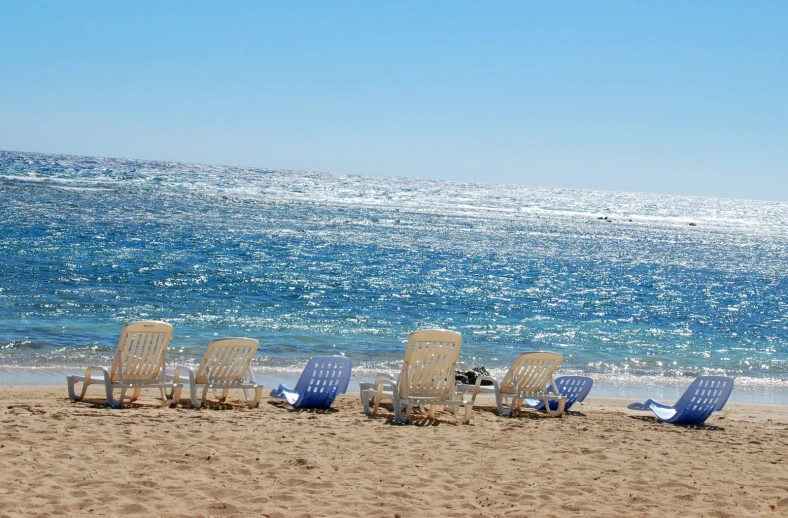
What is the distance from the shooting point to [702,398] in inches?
379

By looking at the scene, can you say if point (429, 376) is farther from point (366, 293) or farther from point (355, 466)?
point (366, 293)

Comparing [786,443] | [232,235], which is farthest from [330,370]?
[232,235]

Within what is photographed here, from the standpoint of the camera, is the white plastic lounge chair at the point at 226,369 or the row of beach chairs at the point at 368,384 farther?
the white plastic lounge chair at the point at 226,369

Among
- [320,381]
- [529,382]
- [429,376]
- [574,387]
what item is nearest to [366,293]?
[574,387]

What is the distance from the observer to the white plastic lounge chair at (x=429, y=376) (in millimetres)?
8641

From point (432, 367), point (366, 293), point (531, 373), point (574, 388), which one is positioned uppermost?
point (432, 367)

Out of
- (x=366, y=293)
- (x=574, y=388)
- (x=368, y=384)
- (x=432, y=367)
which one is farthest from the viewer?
(x=366, y=293)

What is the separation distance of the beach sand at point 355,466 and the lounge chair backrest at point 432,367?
43cm

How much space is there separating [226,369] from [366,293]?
1569cm

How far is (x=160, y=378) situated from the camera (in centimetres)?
882

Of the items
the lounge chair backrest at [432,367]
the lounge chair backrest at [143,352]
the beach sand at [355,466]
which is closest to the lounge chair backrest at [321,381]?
the beach sand at [355,466]

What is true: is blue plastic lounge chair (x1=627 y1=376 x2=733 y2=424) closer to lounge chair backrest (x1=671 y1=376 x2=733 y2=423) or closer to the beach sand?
lounge chair backrest (x1=671 y1=376 x2=733 y2=423)

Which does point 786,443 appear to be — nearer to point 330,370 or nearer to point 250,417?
point 330,370

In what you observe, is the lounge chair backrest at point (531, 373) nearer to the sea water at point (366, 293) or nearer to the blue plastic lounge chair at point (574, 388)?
the blue plastic lounge chair at point (574, 388)
